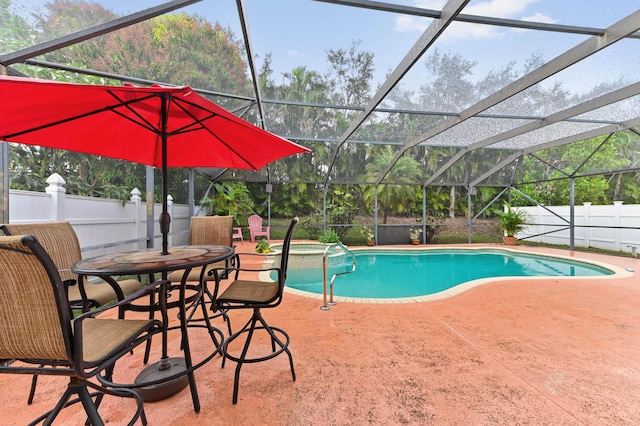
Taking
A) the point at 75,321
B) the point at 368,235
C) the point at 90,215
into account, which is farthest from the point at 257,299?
the point at 368,235

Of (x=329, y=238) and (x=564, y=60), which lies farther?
(x=329, y=238)

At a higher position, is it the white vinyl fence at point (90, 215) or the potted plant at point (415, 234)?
the white vinyl fence at point (90, 215)

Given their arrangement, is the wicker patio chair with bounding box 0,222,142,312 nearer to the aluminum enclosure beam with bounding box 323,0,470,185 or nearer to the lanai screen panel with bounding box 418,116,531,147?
the aluminum enclosure beam with bounding box 323,0,470,185

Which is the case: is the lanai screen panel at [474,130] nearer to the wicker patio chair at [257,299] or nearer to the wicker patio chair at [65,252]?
the wicker patio chair at [257,299]

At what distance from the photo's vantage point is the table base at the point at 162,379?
1.71 meters

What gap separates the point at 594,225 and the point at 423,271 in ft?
21.5

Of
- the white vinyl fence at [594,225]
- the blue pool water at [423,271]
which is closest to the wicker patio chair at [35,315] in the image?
the blue pool water at [423,271]

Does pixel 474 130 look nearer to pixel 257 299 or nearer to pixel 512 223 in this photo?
pixel 512 223

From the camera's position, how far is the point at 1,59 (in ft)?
7.85

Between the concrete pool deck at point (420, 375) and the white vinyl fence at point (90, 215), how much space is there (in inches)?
65.4

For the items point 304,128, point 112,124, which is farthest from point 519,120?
point 112,124

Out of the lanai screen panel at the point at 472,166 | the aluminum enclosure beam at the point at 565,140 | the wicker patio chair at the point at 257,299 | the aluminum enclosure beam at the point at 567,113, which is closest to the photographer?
the wicker patio chair at the point at 257,299

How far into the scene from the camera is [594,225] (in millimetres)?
8922

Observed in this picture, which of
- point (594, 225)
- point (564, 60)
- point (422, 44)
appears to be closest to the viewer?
point (422, 44)
